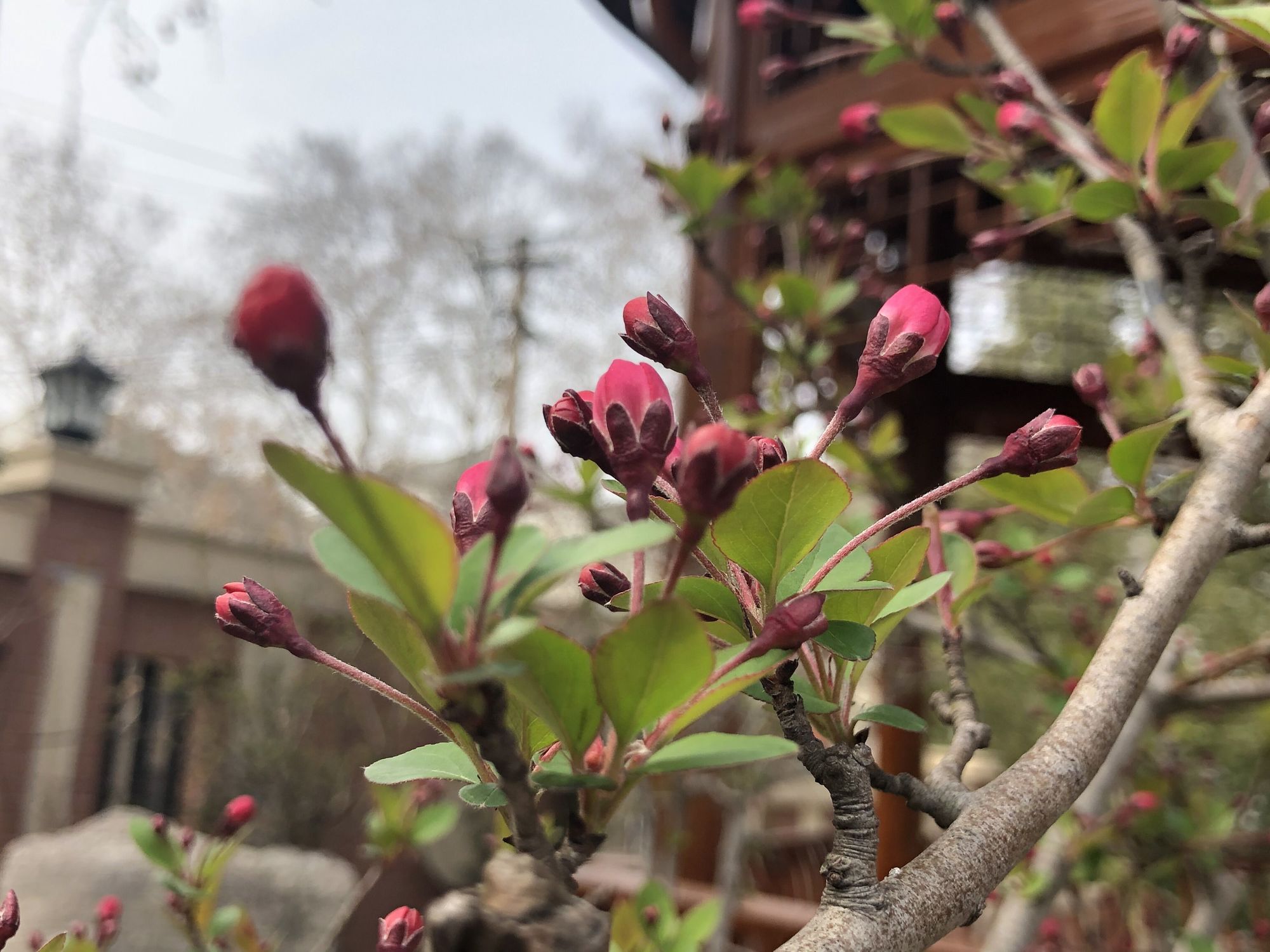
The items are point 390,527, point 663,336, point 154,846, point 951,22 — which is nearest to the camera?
point 390,527

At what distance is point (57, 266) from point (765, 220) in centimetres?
1240

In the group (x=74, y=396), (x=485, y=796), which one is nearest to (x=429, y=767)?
(x=485, y=796)

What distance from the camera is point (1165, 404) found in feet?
4.77

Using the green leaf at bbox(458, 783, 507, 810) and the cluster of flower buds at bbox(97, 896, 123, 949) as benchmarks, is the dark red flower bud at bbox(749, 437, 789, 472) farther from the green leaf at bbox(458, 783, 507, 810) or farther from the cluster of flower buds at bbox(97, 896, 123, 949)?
the cluster of flower buds at bbox(97, 896, 123, 949)

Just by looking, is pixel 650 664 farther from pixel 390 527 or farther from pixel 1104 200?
pixel 1104 200

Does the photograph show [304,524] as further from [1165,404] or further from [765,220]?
[1165,404]

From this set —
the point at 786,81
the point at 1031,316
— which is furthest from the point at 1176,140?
the point at 1031,316

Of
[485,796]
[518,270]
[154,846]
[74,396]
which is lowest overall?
[154,846]

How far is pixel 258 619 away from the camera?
1.59ft

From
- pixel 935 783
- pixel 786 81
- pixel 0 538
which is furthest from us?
pixel 0 538

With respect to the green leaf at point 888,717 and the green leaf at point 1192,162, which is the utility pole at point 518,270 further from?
the green leaf at point 888,717

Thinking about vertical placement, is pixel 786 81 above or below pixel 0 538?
above

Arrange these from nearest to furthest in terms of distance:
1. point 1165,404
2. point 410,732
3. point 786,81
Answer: point 1165,404, point 786,81, point 410,732

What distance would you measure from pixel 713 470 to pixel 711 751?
103 millimetres
